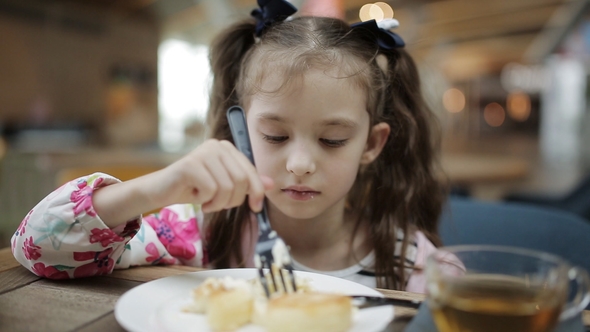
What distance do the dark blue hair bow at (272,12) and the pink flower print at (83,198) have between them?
560mm

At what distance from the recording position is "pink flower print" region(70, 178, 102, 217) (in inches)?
30.2

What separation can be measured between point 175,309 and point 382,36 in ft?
2.70

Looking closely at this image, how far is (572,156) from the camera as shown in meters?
6.63

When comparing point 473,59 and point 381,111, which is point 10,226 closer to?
point 381,111

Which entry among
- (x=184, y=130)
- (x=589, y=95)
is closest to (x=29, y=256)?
(x=184, y=130)

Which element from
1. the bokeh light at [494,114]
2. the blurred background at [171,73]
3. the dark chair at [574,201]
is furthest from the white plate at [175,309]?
the bokeh light at [494,114]

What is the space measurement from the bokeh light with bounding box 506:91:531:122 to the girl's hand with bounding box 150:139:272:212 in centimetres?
800

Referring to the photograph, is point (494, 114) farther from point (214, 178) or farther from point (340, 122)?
point (214, 178)

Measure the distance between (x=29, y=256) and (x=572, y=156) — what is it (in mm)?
7059

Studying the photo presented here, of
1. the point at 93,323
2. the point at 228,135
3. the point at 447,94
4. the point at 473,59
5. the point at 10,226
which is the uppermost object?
the point at 473,59

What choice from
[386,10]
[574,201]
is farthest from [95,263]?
[386,10]

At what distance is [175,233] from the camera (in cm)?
110

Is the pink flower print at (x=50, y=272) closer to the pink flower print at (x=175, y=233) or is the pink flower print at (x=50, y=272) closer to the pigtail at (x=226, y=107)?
the pink flower print at (x=175, y=233)

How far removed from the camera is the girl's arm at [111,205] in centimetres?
71
